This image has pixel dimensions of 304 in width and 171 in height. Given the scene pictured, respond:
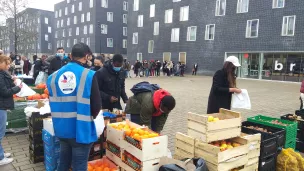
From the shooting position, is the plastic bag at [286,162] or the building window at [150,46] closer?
the plastic bag at [286,162]

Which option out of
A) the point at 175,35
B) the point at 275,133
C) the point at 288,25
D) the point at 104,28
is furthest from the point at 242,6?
the point at 104,28

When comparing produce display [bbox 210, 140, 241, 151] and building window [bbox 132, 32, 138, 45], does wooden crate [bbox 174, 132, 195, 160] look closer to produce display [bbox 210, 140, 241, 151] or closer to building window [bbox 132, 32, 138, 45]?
produce display [bbox 210, 140, 241, 151]

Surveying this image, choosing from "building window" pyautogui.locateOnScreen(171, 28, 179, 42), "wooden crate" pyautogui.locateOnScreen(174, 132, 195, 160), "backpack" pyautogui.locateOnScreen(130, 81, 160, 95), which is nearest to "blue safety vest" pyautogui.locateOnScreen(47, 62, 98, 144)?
"backpack" pyautogui.locateOnScreen(130, 81, 160, 95)

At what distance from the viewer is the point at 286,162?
4.07 meters

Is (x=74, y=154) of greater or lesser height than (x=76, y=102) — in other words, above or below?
below

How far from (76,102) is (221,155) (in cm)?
199

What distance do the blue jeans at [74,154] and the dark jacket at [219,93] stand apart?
2.63m

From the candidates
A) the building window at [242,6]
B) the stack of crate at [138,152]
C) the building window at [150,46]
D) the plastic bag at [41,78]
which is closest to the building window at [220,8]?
the building window at [242,6]

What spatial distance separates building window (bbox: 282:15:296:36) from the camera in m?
21.4

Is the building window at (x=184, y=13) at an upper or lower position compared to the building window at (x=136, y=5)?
lower

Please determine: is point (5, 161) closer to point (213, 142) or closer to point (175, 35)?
point (213, 142)

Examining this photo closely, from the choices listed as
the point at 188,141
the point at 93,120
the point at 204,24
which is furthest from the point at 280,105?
the point at 204,24

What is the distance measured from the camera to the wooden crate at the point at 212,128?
343 cm

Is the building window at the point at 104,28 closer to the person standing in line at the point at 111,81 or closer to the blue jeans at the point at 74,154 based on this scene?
the person standing in line at the point at 111,81
